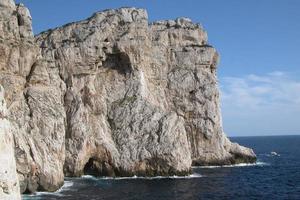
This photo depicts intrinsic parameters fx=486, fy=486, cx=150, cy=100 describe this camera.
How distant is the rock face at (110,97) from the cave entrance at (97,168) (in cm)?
16

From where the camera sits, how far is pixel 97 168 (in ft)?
257

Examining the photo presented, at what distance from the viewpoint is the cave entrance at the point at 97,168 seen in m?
77.4

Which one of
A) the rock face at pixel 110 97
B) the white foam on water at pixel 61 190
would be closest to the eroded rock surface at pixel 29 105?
the rock face at pixel 110 97

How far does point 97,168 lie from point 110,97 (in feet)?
47.4

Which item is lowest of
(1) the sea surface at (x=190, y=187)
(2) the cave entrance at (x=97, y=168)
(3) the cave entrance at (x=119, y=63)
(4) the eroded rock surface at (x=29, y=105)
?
(1) the sea surface at (x=190, y=187)

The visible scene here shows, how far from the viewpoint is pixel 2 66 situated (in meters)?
62.6

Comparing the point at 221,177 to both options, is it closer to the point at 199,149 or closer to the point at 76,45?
the point at 199,149

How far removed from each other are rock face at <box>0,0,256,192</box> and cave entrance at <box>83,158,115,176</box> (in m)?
0.16

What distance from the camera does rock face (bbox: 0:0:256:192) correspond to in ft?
205

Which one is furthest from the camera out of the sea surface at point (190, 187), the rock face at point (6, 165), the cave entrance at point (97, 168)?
the cave entrance at point (97, 168)

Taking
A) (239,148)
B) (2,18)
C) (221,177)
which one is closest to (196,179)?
(221,177)

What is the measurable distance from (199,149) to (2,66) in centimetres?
4708

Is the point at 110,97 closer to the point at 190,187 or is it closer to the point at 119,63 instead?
the point at 119,63

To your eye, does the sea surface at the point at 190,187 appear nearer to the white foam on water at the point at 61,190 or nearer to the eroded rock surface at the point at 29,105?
the white foam on water at the point at 61,190
